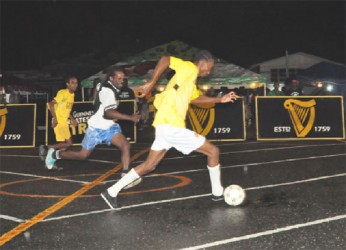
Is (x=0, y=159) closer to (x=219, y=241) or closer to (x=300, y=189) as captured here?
(x=300, y=189)

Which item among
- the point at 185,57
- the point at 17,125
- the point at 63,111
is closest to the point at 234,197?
the point at 63,111

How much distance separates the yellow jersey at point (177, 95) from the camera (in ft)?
20.7

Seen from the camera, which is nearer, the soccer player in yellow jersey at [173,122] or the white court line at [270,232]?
the white court line at [270,232]

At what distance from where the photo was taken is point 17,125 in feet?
52.6

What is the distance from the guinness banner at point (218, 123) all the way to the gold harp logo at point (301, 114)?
1539mm

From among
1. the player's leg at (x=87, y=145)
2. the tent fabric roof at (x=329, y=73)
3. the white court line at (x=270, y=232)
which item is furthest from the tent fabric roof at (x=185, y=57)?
the white court line at (x=270, y=232)

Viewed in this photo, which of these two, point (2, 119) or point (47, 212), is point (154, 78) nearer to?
point (47, 212)

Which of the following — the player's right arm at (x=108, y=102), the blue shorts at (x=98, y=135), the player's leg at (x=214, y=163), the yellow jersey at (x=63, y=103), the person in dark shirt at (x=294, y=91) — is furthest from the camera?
the person in dark shirt at (x=294, y=91)

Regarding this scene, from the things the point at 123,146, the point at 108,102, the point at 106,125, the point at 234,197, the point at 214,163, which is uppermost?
the point at 108,102

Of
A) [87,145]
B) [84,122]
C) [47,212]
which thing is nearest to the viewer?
[47,212]

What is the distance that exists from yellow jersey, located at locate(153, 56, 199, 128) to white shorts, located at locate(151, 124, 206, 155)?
7cm

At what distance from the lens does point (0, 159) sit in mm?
12961

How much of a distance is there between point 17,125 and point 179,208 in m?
11.0

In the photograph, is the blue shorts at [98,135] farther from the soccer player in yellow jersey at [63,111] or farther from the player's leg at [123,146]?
the soccer player in yellow jersey at [63,111]
